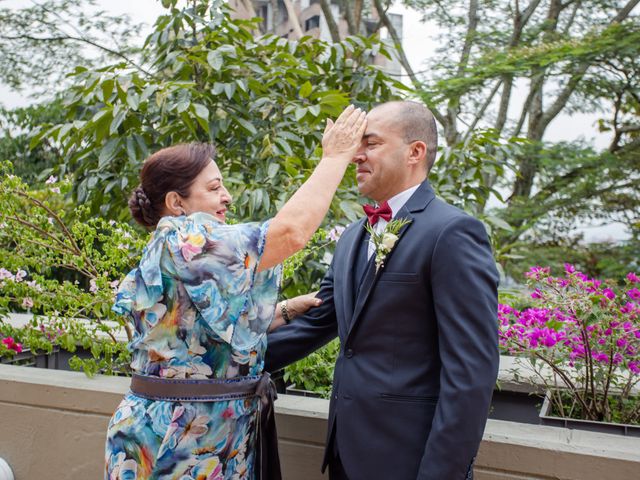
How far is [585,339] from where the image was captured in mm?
2588

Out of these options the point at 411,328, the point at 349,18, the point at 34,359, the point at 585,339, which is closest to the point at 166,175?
the point at 411,328

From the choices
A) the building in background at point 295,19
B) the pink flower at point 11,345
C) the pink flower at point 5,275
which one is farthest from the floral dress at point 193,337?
the building in background at point 295,19

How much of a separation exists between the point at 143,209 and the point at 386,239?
0.77 metres

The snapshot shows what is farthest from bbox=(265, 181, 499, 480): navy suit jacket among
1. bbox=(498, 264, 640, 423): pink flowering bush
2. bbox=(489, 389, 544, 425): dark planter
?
bbox=(489, 389, 544, 425): dark planter

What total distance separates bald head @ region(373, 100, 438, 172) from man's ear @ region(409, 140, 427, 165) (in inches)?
0.4

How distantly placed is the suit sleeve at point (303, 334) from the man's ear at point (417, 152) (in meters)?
0.61

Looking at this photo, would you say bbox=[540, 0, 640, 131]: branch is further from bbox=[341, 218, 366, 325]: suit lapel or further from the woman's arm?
the woman's arm

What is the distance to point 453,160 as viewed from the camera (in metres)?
4.22

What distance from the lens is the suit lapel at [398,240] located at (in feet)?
6.22

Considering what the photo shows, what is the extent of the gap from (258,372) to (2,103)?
11.6m

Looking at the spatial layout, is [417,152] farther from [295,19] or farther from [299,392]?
[295,19]

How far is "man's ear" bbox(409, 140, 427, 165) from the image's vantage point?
1975mm

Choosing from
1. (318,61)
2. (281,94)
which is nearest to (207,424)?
(281,94)

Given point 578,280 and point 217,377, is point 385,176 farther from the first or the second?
point 578,280
